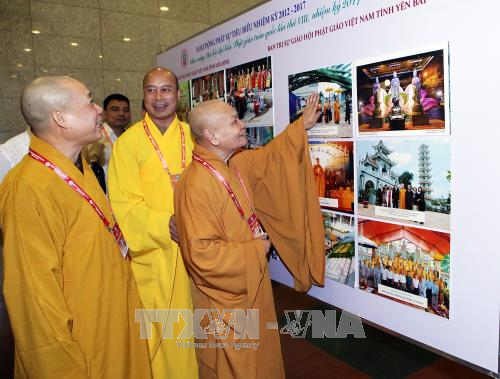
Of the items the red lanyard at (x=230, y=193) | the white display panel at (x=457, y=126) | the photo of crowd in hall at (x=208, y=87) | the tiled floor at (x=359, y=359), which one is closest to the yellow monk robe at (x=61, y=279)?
the red lanyard at (x=230, y=193)

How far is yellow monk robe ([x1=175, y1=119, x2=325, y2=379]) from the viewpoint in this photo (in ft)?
5.85

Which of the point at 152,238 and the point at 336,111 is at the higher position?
the point at 336,111

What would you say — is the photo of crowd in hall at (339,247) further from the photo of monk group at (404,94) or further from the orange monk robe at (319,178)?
the photo of monk group at (404,94)

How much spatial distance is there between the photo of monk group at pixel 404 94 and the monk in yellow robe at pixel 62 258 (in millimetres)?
1218

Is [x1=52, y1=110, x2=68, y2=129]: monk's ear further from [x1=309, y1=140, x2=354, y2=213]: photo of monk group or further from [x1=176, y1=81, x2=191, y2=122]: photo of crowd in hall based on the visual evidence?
[x1=176, y1=81, x2=191, y2=122]: photo of crowd in hall

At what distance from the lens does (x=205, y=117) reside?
1.92m

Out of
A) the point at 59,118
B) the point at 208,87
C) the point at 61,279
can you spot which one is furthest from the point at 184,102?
the point at 61,279

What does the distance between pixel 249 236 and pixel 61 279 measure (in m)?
0.82

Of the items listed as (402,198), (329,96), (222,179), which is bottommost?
(402,198)

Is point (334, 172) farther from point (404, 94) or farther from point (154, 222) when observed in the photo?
point (154, 222)

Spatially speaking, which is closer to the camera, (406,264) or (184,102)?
(406,264)

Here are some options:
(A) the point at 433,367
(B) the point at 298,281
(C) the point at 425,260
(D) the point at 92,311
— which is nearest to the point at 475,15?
(C) the point at 425,260

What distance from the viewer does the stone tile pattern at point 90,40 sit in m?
4.58

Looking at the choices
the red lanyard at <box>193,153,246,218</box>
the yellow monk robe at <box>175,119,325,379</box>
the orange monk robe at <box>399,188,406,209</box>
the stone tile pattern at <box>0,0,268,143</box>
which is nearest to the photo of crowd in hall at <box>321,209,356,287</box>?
the yellow monk robe at <box>175,119,325,379</box>
